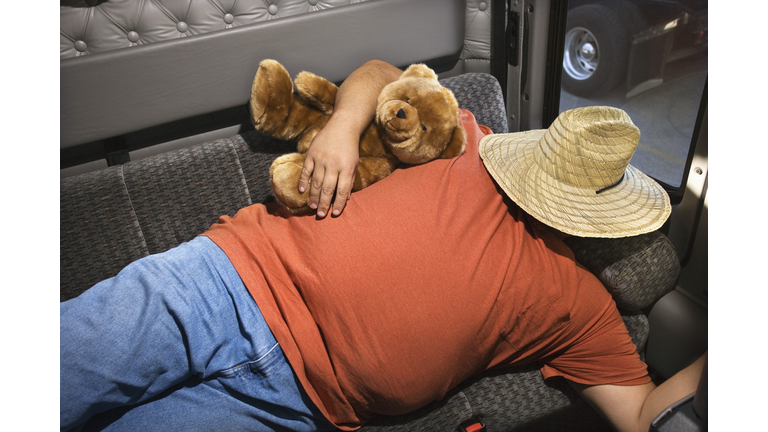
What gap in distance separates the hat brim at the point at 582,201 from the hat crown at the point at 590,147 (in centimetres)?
3

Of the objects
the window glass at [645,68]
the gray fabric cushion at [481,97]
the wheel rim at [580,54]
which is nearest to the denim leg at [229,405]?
the gray fabric cushion at [481,97]

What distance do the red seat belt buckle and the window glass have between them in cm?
158

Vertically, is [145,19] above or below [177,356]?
above

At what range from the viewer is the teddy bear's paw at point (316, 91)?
1.46m

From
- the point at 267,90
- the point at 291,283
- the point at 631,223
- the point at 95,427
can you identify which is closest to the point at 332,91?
the point at 267,90

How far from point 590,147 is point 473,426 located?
852 mm

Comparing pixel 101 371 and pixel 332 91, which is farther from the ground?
→ pixel 332 91

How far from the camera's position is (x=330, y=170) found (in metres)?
1.25

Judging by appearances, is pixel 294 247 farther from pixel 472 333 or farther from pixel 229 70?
pixel 229 70

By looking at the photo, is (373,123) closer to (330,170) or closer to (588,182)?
(330,170)

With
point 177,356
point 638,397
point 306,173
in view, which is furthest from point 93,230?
point 638,397

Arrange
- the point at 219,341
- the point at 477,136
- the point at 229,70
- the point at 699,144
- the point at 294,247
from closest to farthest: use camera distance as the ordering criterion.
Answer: the point at 219,341, the point at 294,247, the point at 699,144, the point at 477,136, the point at 229,70

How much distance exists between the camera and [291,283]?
118 centimetres

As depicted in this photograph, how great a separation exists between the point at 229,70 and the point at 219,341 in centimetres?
99
